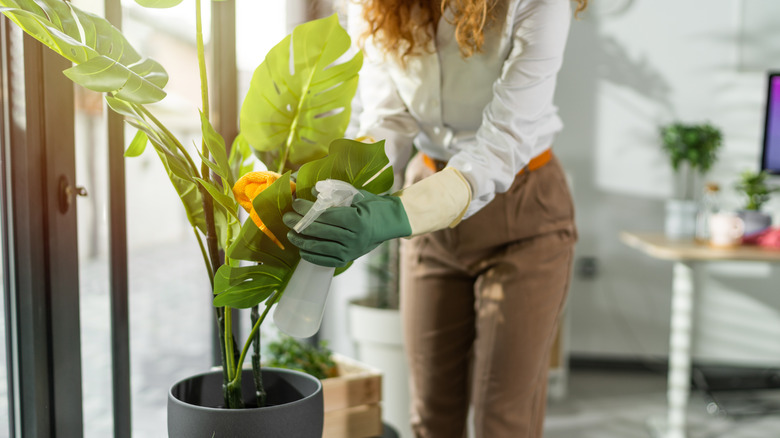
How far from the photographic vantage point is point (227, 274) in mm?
781

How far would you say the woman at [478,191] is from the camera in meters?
1.04

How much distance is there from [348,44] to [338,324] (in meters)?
1.90

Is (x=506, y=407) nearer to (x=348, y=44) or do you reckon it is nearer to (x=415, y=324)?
(x=415, y=324)

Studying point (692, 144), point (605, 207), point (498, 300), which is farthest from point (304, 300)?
point (605, 207)

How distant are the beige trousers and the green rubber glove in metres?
0.39

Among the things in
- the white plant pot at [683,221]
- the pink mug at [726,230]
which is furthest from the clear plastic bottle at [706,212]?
the pink mug at [726,230]

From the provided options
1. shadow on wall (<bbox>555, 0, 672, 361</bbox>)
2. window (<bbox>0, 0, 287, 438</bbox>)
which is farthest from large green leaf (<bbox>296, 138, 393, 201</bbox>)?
shadow on wall (<bbox>555, 0, 672, 361</bbox>)

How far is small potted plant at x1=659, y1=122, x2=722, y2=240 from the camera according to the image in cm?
269

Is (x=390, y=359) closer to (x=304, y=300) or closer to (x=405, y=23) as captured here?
(x=405, y=23)

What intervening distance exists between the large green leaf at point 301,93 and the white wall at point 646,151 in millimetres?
2411

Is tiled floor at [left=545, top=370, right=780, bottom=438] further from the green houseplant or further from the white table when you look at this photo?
the green houseplant

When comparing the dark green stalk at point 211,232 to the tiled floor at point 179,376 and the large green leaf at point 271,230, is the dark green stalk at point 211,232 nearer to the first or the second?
the large green leaf at point 271,230

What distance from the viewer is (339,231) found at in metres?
0.77

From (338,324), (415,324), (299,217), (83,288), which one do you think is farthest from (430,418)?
(338,324)
